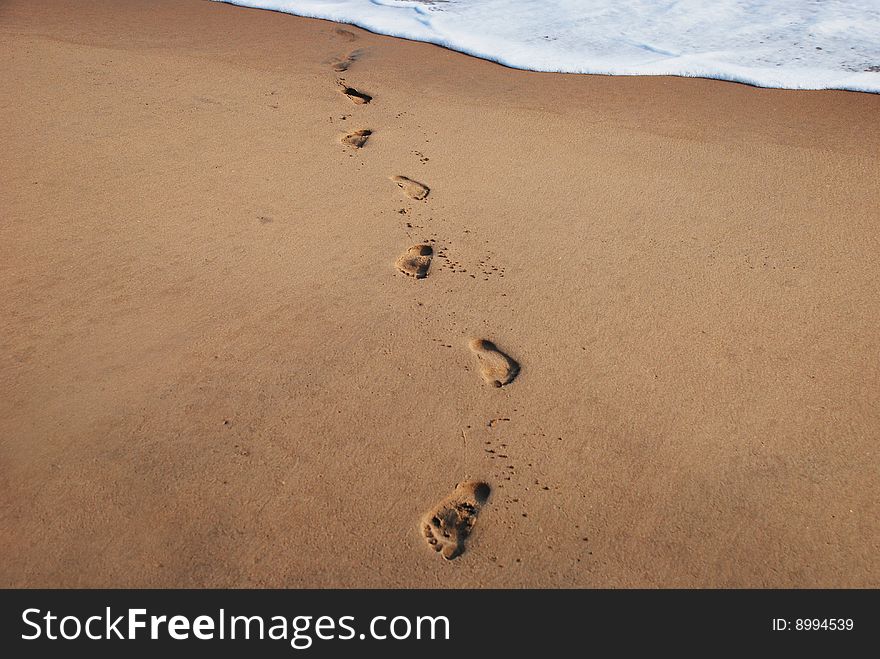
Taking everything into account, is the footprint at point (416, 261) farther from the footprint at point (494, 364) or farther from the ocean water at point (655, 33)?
the ocean water at point (655, 33)

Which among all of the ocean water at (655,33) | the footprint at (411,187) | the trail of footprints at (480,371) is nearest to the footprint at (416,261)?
the trail of footprints at (480,371)

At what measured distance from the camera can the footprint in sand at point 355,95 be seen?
159 inches

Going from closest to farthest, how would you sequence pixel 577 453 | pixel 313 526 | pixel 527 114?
pixel 313 526 < pixel 577 453 < pixel 527 114

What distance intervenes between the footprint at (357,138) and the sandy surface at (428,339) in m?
0.08

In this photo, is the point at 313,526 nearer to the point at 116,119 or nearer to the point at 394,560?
the point at 394,560

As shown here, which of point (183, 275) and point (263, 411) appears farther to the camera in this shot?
point (183, 275)

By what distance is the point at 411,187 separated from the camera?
10.6ft

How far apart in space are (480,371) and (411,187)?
4.01ft

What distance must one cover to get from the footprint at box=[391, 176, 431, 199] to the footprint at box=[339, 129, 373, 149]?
39 centimetres

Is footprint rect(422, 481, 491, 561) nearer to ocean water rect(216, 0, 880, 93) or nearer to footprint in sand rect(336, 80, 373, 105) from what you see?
footprint in sand rect(336, 80, 373, 105)

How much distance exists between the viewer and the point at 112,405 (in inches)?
83.7

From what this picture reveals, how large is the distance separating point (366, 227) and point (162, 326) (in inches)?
36.0
